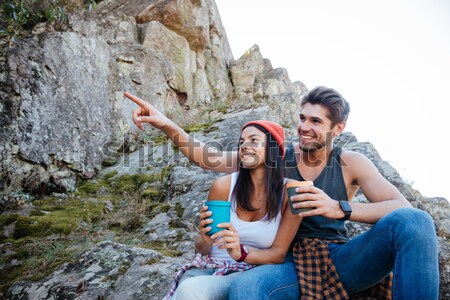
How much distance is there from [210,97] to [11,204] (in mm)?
9852

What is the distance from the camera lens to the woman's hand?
200 centimetres

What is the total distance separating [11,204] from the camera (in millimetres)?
4367

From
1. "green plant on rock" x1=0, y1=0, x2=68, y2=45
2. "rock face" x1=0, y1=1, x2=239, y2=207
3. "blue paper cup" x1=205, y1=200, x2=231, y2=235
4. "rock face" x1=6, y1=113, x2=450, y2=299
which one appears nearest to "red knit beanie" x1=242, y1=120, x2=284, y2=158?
"blue paper cup" x1=205, y1=200, x2=231, y2=235

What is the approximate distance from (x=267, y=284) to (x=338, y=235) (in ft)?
2.79

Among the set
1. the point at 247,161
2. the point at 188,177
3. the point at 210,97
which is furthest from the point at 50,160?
the point at 210,97

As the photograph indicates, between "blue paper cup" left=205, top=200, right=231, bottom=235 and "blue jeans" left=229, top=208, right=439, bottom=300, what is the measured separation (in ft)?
1.21

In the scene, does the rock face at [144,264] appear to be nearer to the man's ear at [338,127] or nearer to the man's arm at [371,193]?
the man's arm at [371,193]

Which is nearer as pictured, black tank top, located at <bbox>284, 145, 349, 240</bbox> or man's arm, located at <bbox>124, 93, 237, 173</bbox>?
black tank top, located at <bbox>284, 145, 349, 240</bbox>

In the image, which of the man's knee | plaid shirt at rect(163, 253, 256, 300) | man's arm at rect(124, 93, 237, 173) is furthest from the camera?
man's arm at rect(124, 93, 237, 173)

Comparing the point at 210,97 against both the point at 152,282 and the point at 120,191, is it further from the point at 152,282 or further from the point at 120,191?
the point at 152,282

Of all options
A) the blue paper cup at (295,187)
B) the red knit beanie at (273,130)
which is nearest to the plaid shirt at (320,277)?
the blue paper cup at (295,187)

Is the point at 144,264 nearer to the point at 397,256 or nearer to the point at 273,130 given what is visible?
the point at 273,130

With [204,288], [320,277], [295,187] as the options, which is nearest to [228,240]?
[204,288]

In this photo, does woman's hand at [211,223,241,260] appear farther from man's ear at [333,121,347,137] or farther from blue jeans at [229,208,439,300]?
man's ear at [333,121,347,137]
